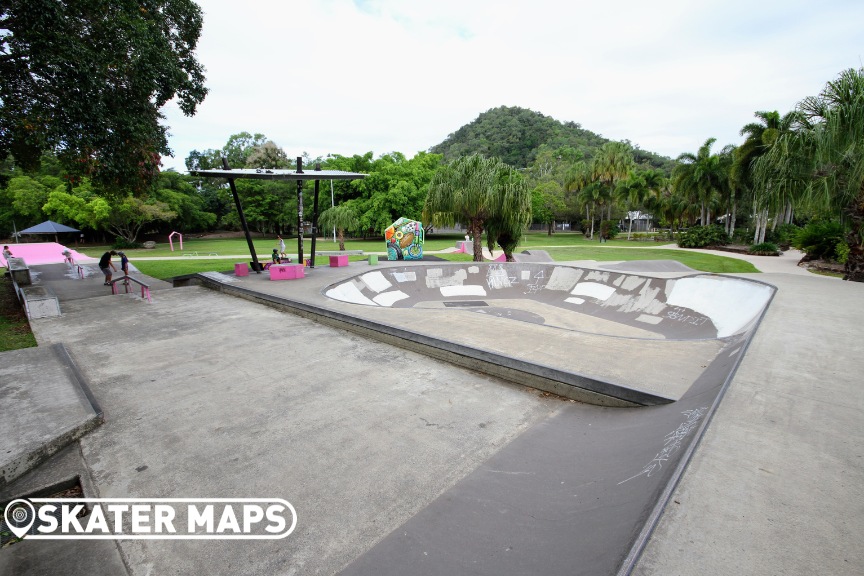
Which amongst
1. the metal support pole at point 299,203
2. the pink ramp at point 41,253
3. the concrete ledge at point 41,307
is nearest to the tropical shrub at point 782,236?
the metal support pole at point 299,203

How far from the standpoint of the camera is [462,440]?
13.5 feet

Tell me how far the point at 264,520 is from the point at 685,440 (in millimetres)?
3554

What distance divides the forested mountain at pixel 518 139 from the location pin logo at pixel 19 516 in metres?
87.5

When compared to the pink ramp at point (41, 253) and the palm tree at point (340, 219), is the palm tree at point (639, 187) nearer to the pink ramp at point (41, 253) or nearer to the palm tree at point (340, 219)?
the palm tree at point (340, 219)

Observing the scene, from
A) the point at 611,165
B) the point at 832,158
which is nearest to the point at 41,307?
the point at 832,158

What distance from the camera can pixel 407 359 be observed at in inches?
257

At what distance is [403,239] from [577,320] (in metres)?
13.1

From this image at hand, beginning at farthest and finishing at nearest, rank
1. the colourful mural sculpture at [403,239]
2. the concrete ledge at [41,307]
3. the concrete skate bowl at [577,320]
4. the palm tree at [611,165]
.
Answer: the palm tree at [611,165] < the colourful mural sculpture at [403,239] < the concrete ledge at [41,307] < the concrete skate bowl at [577,320]

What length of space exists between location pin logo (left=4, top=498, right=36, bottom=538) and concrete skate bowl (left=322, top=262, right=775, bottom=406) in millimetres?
4876

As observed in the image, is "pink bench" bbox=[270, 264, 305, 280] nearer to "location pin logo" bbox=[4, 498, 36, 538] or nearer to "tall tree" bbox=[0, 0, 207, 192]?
"tall tree" bbox=[0, 0, 207, 192]

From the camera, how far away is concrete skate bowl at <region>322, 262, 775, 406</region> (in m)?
5.25

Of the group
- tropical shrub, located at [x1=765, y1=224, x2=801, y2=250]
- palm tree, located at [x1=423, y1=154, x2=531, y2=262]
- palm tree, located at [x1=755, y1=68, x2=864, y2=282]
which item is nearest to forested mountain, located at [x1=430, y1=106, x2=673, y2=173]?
tropical shrub, located at [x1=765, y1=224, x2=801, y2=250]

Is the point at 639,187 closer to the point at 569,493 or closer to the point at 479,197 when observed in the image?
the point at 479,197

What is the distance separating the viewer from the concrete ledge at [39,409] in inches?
137
